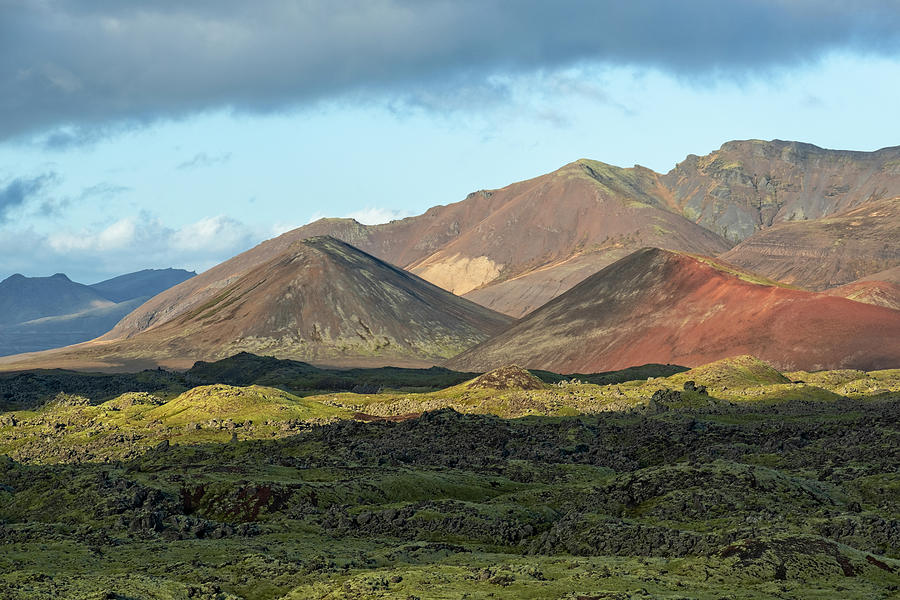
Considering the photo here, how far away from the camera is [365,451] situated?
11044cm

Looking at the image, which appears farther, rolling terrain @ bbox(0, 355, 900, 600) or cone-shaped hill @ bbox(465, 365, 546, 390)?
cone-shaped hill @ bbox(465, 365, 546, 390)

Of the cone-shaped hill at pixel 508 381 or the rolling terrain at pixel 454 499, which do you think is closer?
the rolling terrain at pixel 454 499

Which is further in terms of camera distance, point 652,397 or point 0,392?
point 0,392

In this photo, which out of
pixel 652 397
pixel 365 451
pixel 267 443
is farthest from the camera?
pixel 652 397

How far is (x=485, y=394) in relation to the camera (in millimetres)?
168375

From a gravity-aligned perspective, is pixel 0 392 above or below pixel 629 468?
above

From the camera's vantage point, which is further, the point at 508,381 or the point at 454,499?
the point at 508,381

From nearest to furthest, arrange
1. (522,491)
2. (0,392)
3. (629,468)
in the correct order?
(522,491) < (629,468) < (0,392)

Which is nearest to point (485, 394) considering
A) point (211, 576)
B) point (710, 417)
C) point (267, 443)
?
point (710, 417)

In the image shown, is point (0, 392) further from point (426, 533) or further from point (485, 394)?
point (426, 533)

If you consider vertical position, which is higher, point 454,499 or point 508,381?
point 508,381

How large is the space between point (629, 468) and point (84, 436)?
7287 centimetres

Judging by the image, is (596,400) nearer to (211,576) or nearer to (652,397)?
(652,397)

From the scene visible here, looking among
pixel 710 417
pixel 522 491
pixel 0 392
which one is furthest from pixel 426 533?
pixel 0 392
